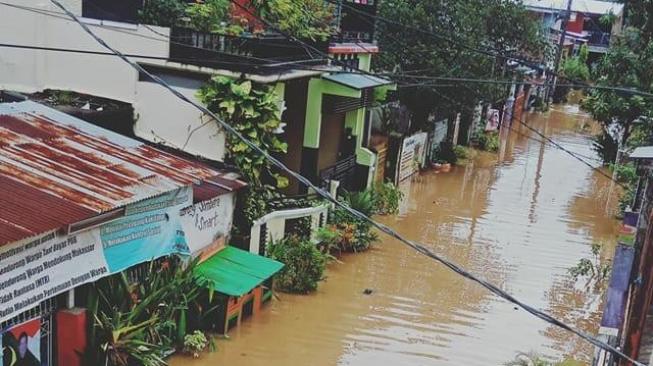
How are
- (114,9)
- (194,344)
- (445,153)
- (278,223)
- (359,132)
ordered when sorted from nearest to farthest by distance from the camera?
(194,344) < (114,9) < (278,223) < (359,132) < (445,153)

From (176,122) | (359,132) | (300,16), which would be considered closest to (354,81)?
(300,16)

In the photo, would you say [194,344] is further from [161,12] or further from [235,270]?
[161,12]

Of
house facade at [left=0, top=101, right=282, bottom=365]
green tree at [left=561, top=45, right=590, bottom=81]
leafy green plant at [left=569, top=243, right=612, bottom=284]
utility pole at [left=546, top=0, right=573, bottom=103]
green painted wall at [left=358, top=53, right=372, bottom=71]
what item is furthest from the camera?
green tree at [left=561, top=45, right=590, bottom=81]

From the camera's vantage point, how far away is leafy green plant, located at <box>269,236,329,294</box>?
44.5 ft

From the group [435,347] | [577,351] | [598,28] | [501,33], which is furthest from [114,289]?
[598,28]

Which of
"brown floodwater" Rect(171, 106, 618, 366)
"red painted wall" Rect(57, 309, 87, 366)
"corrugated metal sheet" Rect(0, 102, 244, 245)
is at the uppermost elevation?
"corrugated metal sheet" Rect(0, 102, 244, 245)

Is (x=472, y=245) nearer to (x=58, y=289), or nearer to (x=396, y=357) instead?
(x=396, y=357)

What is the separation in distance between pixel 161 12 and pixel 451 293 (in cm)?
760

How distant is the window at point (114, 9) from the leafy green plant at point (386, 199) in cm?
866

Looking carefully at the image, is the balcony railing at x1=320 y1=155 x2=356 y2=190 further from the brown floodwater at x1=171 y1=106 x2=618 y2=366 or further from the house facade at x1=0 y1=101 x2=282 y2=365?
the house facade at x1=0 y1=101 x2=282 y2=365

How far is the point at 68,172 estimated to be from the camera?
9531 mm

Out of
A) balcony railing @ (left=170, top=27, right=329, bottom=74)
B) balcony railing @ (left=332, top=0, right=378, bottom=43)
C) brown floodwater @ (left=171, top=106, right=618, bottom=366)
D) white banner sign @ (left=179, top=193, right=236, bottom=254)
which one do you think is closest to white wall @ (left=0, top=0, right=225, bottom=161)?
balcony railing @ (left=170, top=27, right=329, bottom=74)

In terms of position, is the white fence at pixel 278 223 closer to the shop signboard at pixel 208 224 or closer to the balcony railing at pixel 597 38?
the shop signboard at pixel 208 224

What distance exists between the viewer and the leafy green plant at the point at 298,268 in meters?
13.6
